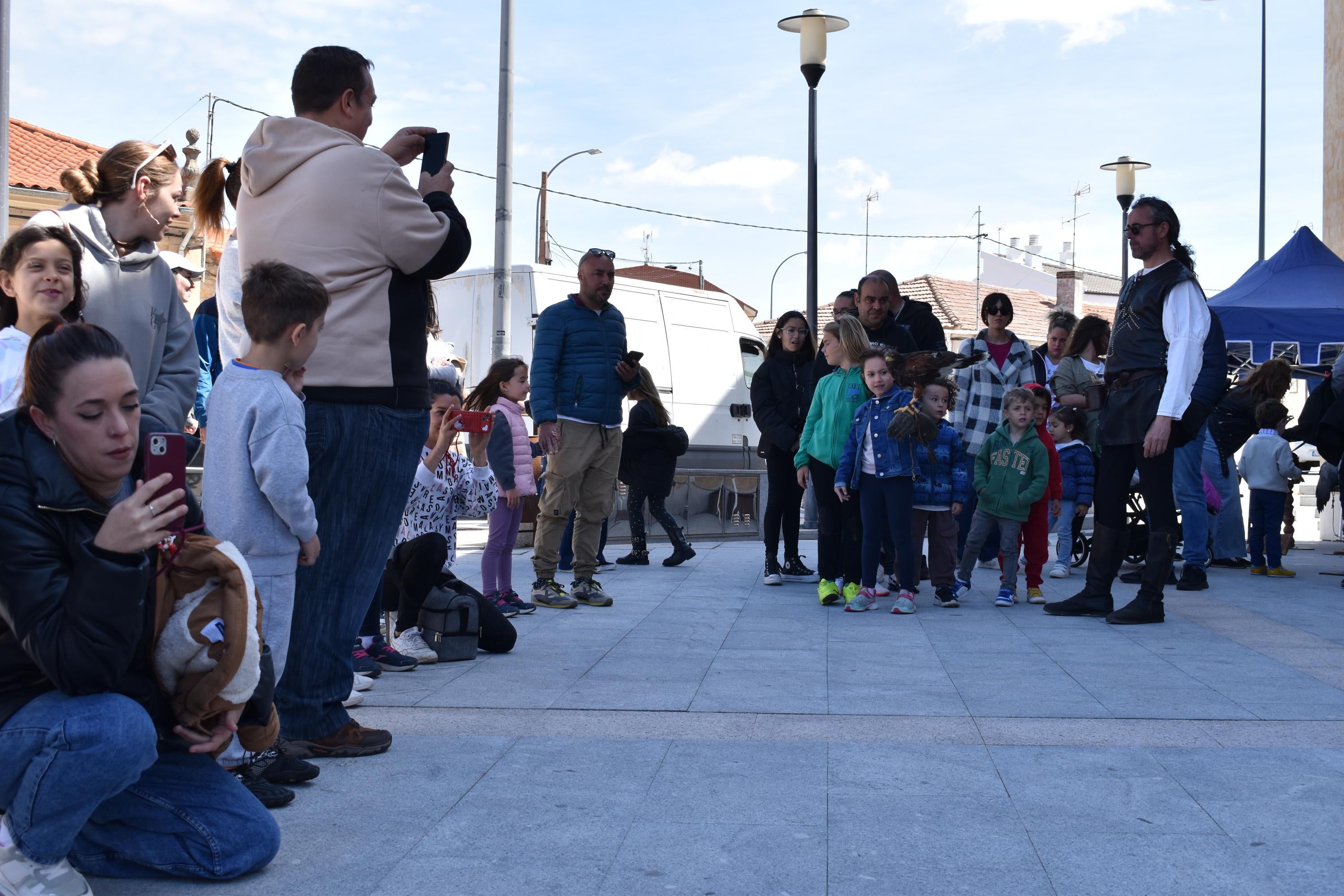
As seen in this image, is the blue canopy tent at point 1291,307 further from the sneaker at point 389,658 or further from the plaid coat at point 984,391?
the sneaker at point 389,658

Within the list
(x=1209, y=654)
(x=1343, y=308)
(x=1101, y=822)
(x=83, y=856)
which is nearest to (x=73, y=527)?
(x=83, y=856)

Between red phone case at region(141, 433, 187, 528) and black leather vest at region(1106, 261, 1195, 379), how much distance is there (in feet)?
18.4

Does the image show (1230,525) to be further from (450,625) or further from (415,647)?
(415,647)

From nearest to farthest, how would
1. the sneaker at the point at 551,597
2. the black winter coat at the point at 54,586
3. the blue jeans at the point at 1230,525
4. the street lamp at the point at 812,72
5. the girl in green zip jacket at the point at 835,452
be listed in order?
1. the black winter coat at the point at 54,586
2. the sneaker at the point at 551,597
3. the girl in green zip jacket at the point at 835,452
4. the blue jeans at the point at 1230,525
5. the street lamp at the point at 812,72

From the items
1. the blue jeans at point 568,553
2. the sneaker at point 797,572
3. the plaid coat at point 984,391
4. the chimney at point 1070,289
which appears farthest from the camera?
the chimney at point 1070,289

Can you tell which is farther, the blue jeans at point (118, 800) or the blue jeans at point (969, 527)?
the blue jeans at point (969, 527)

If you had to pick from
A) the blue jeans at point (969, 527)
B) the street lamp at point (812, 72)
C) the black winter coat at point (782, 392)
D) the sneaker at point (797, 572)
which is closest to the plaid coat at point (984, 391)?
the blue jeans at point (969, 527)

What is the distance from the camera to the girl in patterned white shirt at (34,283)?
11.3ft

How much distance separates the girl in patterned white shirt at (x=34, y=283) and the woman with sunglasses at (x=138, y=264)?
0.62 feet

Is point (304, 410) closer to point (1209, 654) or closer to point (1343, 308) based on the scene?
point (1209, 654)

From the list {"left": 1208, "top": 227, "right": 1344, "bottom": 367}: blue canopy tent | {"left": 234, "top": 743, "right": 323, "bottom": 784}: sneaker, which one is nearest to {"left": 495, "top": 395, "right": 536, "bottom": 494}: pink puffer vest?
{"left": 234, "top": 743, "right": 323, "bottom": 784}: sneaker

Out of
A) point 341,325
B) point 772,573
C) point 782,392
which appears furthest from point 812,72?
point 341,325

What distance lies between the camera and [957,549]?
8078 mm

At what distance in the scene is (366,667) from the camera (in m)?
5.20
